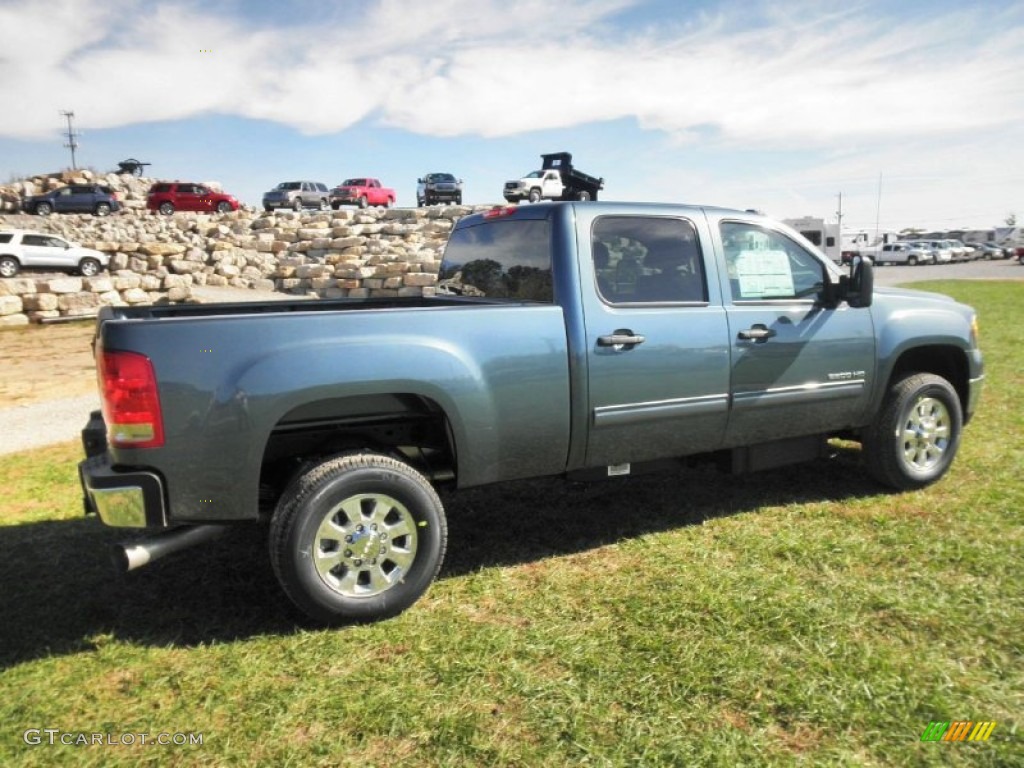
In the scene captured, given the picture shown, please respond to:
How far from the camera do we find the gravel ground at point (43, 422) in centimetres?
736

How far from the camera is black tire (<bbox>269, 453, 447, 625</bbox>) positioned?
3.28 m

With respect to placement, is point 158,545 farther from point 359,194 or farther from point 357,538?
point 359,194

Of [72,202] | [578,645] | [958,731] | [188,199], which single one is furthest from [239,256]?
[958,731]

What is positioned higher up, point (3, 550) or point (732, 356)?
point (732, 356)

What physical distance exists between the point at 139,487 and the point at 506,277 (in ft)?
7.32

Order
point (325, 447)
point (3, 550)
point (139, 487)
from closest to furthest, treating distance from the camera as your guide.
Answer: point (139, 487)
point (325, 447)
point (3, 550)

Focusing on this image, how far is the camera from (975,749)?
98.1 inches

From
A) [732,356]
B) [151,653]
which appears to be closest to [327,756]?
[151,653]

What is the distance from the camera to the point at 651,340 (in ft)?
13.2

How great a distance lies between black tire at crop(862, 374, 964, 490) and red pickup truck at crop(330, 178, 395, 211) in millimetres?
36959

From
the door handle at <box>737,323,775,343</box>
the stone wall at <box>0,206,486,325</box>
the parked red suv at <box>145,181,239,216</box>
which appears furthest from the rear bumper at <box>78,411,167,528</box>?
the parked red suv at <box>145,181,239,216</box>

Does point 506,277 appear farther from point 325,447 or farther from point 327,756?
point 327,756

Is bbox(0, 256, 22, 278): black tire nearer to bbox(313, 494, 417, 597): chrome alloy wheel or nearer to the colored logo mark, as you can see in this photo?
bbox(313, 494, 417, 597): chrome alloy wheel

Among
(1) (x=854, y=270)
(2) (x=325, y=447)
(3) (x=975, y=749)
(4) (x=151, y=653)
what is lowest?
(3) (x=975, y=749)
